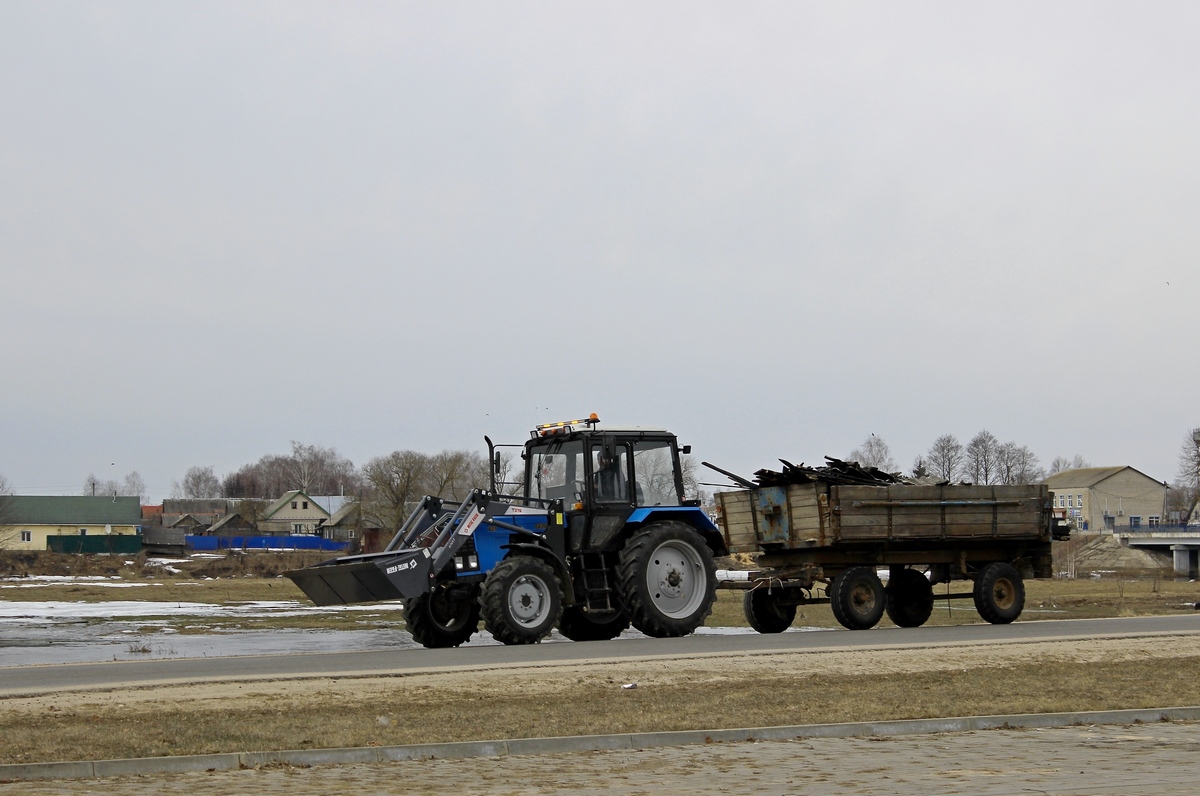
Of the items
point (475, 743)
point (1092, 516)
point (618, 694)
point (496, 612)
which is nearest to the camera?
point (475, 743)

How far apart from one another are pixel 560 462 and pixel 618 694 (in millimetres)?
7435

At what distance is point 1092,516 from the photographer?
137875 mm

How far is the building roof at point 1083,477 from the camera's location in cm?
14138

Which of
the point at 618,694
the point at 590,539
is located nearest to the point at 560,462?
the point at 590,539

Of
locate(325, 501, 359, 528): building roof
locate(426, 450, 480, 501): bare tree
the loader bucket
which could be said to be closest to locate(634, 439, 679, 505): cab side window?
the loader bucket

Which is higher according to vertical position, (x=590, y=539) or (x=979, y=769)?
(x=590, y=539)

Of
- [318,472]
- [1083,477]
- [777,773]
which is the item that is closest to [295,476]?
[318,472]

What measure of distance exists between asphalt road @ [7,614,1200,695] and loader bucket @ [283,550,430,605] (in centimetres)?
76

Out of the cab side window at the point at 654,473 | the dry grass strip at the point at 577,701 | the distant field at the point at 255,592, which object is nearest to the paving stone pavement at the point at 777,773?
the dry grass strip at the point at 577,701

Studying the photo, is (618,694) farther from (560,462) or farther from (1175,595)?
(1175,595)

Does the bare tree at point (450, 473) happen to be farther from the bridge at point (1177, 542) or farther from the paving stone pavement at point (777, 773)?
the paving stone pavement at point (777, 773)

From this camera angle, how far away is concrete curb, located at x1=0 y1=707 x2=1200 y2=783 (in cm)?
900

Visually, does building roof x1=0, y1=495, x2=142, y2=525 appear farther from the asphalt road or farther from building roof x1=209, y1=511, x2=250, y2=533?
the asphalt road

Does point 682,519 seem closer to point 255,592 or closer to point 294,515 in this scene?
point 255,592
